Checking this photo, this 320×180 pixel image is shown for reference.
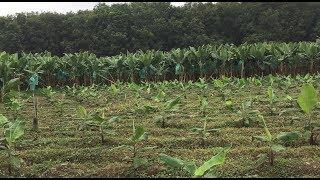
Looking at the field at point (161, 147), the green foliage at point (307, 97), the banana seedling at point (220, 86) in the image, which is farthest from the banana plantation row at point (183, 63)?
the green foliage at point (307, 97)

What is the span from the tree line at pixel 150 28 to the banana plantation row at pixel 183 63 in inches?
424

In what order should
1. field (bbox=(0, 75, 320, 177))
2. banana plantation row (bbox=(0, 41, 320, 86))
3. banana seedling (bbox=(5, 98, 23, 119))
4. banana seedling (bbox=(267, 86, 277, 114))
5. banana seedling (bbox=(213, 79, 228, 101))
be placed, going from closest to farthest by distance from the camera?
1. field (bbox=(0, 75, 320, 177))
2. banana seedling (bbox=(267, 86, 277, 114))
3. banana seedling (bbox=(5, 98, 23, 119))
4. banana seedling (bbox=(213, 79, 228, 101))
5. banana plantation row (bbox=(0, 41, 320, 86))

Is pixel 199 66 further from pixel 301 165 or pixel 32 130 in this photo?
pixel 301 165

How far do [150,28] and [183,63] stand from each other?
1386 cm

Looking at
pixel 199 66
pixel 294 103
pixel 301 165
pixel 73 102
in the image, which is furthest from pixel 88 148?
pixel 199 66

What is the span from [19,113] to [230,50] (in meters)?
15.5

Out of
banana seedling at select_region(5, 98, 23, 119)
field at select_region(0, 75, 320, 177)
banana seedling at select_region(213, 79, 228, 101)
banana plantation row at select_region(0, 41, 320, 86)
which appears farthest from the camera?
banana plantation row at select_region(0, 41, 320, 86)

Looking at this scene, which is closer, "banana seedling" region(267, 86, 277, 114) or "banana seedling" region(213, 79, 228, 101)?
"banana seedling" region(267, 86, 277, 114)

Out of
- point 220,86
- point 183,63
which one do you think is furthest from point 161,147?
point 183,63

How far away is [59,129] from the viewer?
27.0 feet

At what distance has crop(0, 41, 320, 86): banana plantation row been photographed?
23266 millimetres

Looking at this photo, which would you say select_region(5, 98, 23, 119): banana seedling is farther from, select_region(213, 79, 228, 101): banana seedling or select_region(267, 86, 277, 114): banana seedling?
select_region(213, 79, 228, 101): banana seedling

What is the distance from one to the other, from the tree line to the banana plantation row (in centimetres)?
1078

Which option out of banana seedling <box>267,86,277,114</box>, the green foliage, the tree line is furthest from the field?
the tree line
